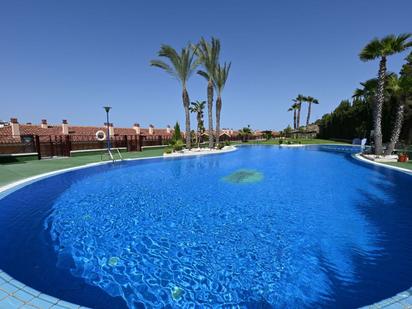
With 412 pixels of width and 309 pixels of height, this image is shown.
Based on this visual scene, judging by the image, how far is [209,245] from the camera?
15.0ft

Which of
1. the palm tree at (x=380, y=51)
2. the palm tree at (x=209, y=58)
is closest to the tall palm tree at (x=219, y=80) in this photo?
the palm tree at (x=209, y=58)

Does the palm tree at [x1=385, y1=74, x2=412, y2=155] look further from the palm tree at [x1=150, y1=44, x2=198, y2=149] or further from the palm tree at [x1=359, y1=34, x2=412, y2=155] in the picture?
the palm tree at [x1=150, y1=44, x2=198, y2=149]

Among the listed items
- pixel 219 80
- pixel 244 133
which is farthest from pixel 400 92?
pixel 244 133

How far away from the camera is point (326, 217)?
613 centimetres

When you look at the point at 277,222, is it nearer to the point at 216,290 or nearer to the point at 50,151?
the point at 216,290

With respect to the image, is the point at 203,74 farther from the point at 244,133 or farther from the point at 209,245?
the point at 244,133

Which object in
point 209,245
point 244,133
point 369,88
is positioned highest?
point 369,88

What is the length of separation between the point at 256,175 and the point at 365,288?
9.19 metres

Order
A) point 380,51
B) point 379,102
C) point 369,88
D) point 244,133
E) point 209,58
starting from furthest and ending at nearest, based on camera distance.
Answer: point 244,133
point 209,58
point 369,88
point 379,102
point 380,51

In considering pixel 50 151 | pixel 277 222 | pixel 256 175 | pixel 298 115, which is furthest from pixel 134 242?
pixel 298 115

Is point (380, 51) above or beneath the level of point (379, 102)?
above

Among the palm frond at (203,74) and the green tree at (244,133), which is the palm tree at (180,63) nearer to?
the palm frond at (203,74)

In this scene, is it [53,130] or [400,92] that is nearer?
[400,92]

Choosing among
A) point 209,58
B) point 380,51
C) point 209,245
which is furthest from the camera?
point 209,58
